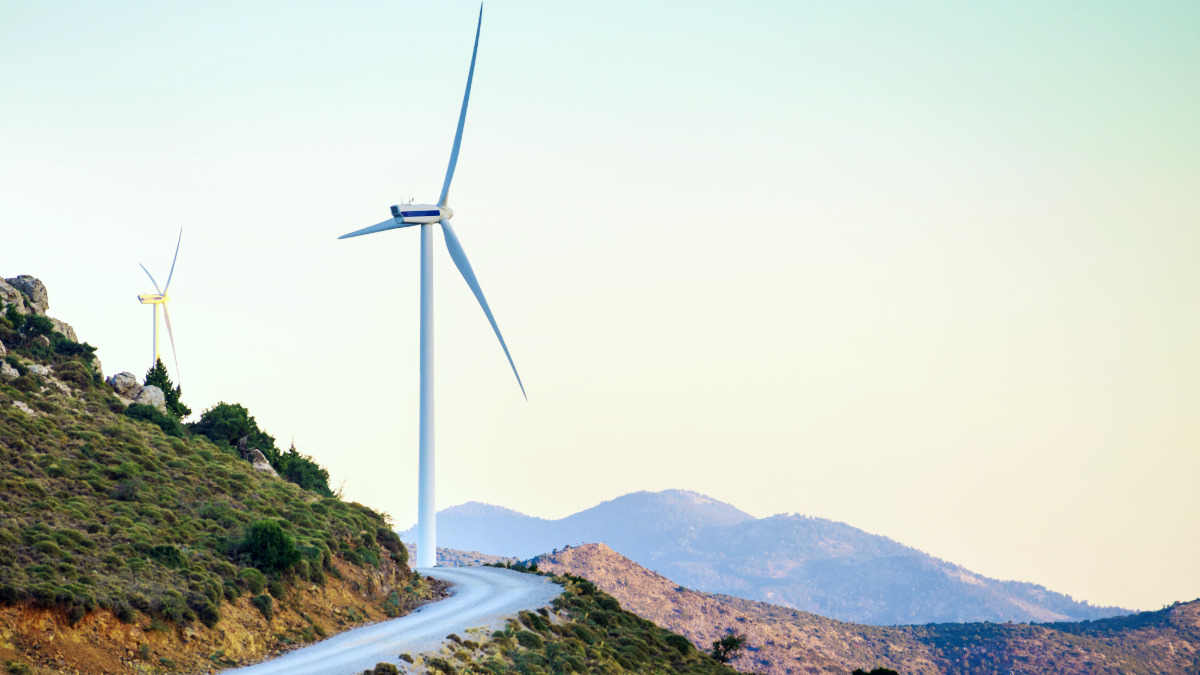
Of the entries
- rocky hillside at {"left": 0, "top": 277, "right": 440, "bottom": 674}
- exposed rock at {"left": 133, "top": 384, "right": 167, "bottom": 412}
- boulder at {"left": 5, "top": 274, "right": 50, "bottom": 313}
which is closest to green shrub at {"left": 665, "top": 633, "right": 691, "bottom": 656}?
rocky hillside at {"left": 0, "top": 277, "right": 440, "bottom": 674}

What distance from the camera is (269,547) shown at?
53031mm

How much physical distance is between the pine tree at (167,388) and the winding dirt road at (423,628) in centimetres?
2791

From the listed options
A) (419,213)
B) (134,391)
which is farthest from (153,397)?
(419,213)

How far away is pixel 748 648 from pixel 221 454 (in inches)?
5066

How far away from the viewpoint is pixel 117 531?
51219 millimetres

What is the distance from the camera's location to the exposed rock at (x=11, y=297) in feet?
279

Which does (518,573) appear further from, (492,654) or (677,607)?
(677,607)

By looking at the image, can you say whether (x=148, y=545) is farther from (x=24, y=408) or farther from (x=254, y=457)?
(x=254, y=457)

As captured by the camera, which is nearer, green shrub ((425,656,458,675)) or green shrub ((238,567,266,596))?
green shrub ((425,656,458,675))

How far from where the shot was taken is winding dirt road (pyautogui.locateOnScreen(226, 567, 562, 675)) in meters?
42.2

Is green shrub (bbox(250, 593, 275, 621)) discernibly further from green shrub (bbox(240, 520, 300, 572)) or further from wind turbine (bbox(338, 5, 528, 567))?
wind turbine (bbox(338, 5, 528, 567))

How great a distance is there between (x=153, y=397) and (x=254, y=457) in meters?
9.45

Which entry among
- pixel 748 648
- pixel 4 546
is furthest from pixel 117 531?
pixel 748 648

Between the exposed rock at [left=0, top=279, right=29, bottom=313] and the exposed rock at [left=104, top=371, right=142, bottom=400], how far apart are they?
32.6 ft
